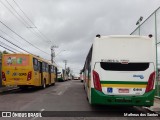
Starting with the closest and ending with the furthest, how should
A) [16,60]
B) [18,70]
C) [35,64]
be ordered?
1. [18,70]
2. [16,60]
3. [35,64]

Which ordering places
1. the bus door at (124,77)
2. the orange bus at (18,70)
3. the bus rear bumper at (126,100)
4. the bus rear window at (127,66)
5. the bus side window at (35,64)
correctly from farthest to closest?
the bus side window at (35,64), the orange bus at (18,70), the bus rear window at (127,66), the bus door at (124,77), the bus rear bumper at (126,100)

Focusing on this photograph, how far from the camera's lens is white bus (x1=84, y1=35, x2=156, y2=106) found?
1109cm

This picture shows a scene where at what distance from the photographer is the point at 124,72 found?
11281 mm

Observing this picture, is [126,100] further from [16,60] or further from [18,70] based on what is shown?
[16,60]

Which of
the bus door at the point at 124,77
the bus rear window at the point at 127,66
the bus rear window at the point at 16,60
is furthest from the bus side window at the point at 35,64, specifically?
the bus rear window at the point at 127,66

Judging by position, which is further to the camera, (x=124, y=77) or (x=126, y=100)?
(x=124, y=77)

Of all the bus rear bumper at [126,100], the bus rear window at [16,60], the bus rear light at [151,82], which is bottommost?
the bus rear bumper at [126,100]

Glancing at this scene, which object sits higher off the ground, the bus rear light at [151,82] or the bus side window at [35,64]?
the bus side window at [35,64]

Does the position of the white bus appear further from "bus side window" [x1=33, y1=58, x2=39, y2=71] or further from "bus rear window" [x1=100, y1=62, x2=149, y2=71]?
"bus side window" [x1=33, y1=58, x2=39, y2=71]

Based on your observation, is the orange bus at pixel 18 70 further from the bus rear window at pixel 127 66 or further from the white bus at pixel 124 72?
the bus rear window at pixel 127 66

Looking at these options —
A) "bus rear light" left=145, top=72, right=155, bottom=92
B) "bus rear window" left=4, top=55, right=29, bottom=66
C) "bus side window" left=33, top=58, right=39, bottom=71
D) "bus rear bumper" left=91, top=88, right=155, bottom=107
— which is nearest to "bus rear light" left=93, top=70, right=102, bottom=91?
"bus rear bumper" left=91, top=88, right=155, bottom=107

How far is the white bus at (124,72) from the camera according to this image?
36.4 feet

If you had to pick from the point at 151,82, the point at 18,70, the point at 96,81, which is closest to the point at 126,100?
the point at 151,82

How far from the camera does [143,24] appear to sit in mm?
20766
